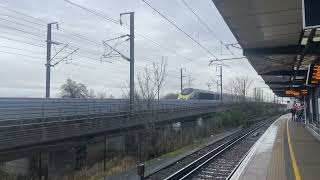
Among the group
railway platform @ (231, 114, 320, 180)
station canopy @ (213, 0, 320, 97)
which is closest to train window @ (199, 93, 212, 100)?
station canopy @ (213, 0, 320, 97)

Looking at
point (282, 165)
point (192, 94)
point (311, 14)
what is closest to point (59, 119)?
point (282, 165)

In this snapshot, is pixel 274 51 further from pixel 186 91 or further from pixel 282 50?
pixel 186 91

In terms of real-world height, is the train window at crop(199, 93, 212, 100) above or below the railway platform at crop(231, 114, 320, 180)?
above

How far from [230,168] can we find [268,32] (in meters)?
5.91

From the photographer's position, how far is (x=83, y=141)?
77.3 feet

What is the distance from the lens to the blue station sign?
7809 mm

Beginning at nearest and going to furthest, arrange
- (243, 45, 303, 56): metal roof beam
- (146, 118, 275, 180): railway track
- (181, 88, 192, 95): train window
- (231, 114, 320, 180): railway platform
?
(231, 114, 320, 180): railway platform, (146, 118, 275, 180): railway track, (243, 45, 303, 56): metal roof beam, (181, 88, 192, 95): train window

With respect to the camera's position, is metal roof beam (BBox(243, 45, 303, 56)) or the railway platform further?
metal roof beam (BBox(243, 45, 303, 56))

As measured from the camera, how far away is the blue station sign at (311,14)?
7809 millimetres

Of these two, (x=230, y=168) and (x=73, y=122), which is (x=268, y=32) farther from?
(x=73, y=122)

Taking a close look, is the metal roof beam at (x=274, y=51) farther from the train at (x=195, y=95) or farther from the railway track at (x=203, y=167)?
the train at (x=195, y=95)

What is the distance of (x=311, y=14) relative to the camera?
7848mm

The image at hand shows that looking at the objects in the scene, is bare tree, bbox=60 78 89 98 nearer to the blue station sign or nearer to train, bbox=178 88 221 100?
train, bbox=178 88 221 100

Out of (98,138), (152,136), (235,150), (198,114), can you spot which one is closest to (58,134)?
(98,138)
